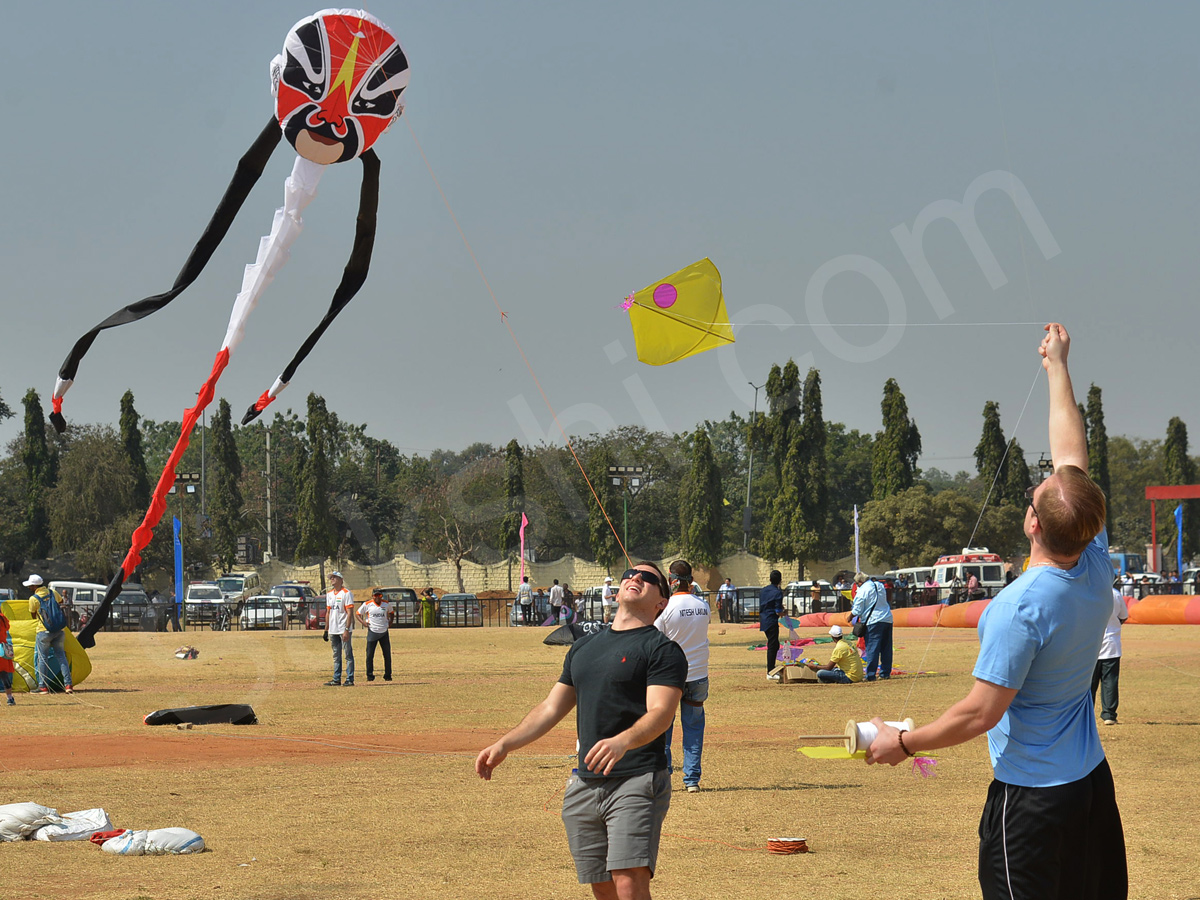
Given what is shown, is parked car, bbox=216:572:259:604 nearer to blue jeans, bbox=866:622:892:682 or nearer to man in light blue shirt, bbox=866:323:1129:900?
blue jeans, bbox=866:622:892:682

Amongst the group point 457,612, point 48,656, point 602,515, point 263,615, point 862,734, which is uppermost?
point 602,515

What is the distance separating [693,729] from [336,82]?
218 inches

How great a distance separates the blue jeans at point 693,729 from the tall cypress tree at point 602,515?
51.5 metres

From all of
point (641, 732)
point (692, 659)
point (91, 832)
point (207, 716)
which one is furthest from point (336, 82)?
point (207, 716)

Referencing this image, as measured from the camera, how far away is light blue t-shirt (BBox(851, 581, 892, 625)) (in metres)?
18.5

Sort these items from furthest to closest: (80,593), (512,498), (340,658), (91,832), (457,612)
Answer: (512,498), (457,612), (80,593), (340,658), (91,832)

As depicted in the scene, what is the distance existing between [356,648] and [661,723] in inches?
1014

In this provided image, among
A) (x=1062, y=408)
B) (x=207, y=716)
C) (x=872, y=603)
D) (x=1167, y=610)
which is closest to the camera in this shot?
(x=1062, y=408)

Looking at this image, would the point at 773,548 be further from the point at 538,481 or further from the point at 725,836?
the point at 725,836

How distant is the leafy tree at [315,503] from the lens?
62.3 metres

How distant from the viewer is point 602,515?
2408 inches

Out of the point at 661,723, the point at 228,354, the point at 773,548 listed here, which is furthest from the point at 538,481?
the point at 661,723

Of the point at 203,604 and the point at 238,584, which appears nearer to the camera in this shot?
the point at 203,604

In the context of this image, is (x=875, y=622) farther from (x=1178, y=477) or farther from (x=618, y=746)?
(x=1178, y=477)
